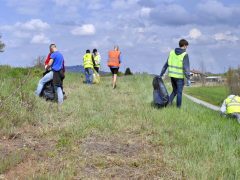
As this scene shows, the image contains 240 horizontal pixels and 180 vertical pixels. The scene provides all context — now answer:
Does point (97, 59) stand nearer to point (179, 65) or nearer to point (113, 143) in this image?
point (179, 65)

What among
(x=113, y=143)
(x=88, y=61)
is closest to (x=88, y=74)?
(x=88, y=61)

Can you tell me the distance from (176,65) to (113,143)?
5.36 m

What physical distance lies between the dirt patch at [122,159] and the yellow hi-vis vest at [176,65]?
4747 mm

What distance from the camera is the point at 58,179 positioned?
6844mm

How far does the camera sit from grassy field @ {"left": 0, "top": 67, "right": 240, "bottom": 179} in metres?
7.33

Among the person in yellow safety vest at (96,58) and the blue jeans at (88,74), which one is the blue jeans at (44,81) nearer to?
the blue jeans at (88,74)

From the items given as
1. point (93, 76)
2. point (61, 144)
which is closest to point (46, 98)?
point (61, 144)

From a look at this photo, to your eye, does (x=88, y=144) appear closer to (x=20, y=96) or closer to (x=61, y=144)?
(x=61, y=144)

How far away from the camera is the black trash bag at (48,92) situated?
1548 centimetres

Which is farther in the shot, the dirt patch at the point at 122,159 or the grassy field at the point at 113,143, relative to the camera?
the grassy field at the point at 113,143

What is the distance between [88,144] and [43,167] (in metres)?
1.52

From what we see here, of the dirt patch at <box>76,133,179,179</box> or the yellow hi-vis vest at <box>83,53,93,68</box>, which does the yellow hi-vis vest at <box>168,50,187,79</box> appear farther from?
the yellow hi-vis vest at <box>83,53,93,68</box>

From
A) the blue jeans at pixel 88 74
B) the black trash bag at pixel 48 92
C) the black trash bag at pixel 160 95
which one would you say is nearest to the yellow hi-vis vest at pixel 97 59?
the blue jeans at pixel 88 74

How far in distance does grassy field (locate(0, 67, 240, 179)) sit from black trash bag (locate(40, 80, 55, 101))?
1924 mm
